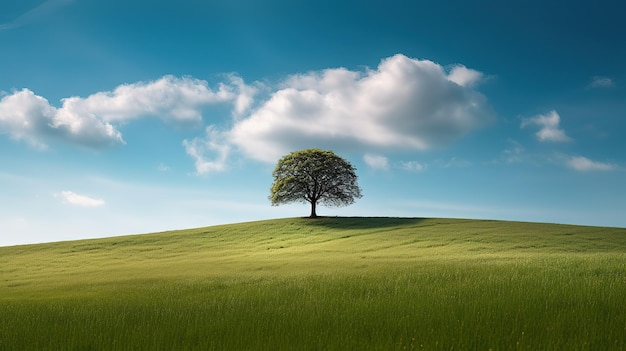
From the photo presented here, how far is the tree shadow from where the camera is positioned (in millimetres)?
61906

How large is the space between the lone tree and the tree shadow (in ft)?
8.77

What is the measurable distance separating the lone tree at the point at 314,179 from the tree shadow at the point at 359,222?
2.67m

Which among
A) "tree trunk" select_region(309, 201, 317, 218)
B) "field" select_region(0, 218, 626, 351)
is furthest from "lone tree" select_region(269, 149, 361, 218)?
"field" select_region(0, 218, 626, 351)

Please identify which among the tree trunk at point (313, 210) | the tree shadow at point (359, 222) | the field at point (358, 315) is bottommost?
the field at point (358, 315)

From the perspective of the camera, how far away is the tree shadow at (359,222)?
6191 cm

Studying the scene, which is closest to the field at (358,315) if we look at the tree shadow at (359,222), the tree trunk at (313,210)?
the tree shadow at (359,222)

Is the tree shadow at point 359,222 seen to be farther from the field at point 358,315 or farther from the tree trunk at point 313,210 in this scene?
the field at point 358,315

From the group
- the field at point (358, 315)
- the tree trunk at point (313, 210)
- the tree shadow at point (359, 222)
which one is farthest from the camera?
the tree trunk at point (313, 210)

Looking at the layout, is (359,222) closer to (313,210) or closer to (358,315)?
(313,210)

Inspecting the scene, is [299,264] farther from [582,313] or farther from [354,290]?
[582,313]

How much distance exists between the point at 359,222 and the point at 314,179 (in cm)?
873

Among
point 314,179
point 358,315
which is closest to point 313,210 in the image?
point 314,179

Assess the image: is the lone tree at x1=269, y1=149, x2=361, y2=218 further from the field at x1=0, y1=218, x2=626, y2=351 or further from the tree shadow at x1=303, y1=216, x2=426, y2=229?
the field at x1=0, y1=218, x2=626, y2=351

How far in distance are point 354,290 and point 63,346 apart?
27.9 ft
